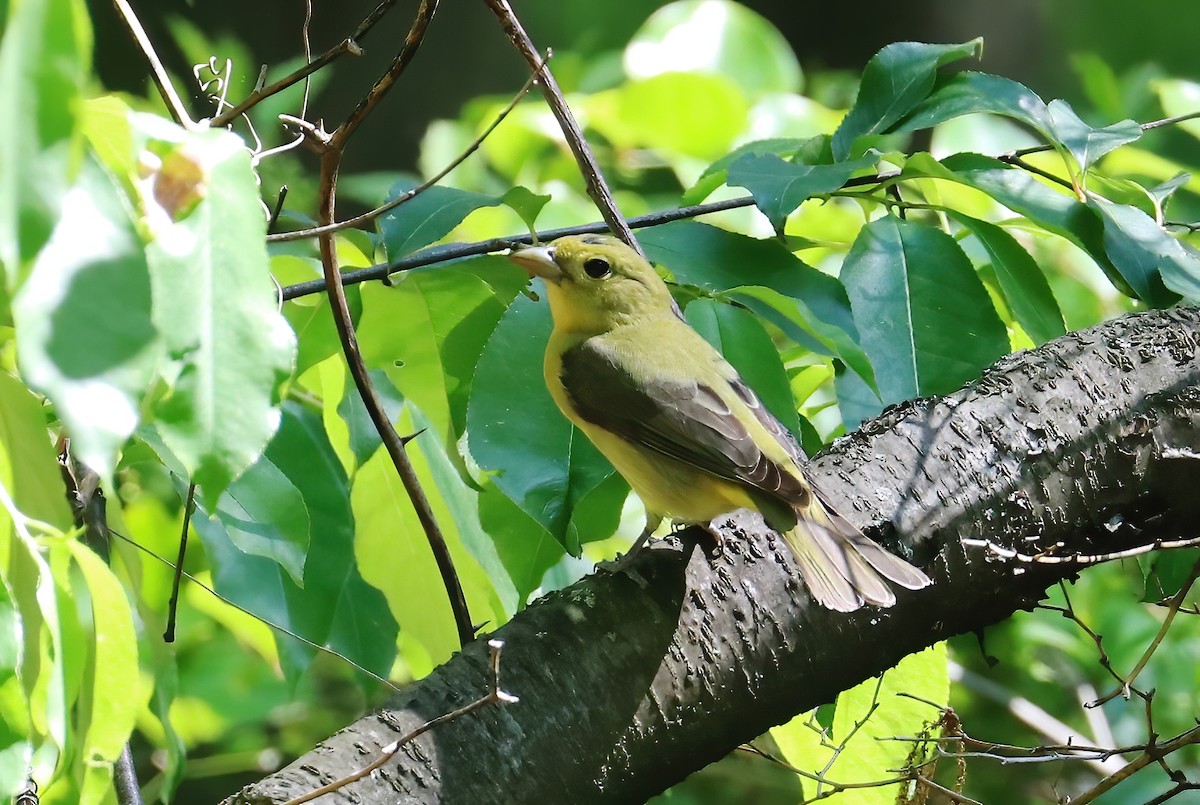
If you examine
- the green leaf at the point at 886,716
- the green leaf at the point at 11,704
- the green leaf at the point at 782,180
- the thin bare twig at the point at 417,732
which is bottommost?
the green leaf at the point at 886,716

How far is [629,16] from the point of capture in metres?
8.27

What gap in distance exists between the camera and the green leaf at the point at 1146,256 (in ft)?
4.91

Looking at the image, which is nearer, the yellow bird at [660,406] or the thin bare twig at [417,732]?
the thin bare twig at [417,732]

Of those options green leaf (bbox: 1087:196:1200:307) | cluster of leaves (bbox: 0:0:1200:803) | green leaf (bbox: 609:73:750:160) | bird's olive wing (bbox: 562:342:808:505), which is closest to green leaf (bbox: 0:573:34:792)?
cluster of leaves (bbox: 0:0:1200:803)

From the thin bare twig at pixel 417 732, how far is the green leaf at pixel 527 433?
27 cm

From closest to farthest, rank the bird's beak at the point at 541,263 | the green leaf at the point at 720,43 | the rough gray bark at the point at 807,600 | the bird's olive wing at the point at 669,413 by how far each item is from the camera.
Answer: the rough gray bark at the point at 807,600, the bird's olive wing at the point at 669,413, the bird's beak at the point at 541,263, the green leaf at the point at 720,43

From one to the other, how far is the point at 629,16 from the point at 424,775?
25.9 feet

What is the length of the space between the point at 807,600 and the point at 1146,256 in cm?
68

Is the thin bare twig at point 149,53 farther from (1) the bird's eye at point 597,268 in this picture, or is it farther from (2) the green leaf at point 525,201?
(1) the bird's eye at point 597,268

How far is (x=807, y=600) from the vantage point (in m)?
1.37

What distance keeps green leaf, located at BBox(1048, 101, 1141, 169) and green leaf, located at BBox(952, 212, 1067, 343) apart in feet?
0.48

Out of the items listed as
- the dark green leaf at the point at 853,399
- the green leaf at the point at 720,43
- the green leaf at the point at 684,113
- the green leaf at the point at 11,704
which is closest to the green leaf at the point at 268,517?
the green leaf at the point at 11,704

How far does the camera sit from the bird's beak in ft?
6.65

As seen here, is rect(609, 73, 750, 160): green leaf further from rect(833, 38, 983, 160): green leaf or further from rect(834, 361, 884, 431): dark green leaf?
rect(834, 361, 884, 431): dark green leaf
